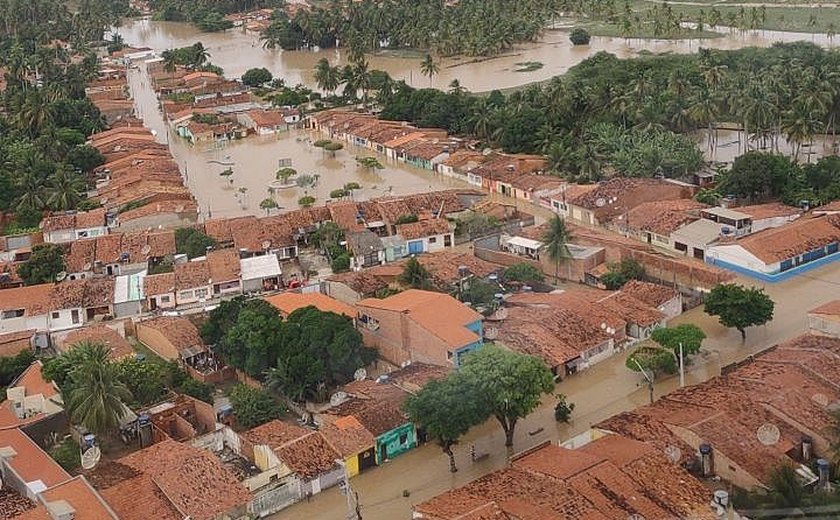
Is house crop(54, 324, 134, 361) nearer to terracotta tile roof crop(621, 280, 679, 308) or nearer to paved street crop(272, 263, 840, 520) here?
paved street crop(272, 263, 840, 520)

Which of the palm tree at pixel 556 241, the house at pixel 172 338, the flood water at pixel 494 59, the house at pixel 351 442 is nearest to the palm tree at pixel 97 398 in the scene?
the house at pixel 172 338

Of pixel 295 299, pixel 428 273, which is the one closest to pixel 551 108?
pixel 428 273

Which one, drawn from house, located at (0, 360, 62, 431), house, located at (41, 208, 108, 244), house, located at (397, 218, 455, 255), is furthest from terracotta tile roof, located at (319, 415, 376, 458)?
house, located at (41, 208, 108, 244)

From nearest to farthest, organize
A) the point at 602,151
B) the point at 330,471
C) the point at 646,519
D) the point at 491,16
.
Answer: the point at 646,519 → the point at 330,471 → the point at 602,151 → the point at 491,16

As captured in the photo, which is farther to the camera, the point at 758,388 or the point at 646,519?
the point at 758,388

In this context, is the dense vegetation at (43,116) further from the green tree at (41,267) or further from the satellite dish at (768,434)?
the satellite dish at (768,434)

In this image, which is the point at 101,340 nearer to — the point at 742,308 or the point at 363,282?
the point at 363,282

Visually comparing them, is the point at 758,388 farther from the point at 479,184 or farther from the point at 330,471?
the point at 479,184
